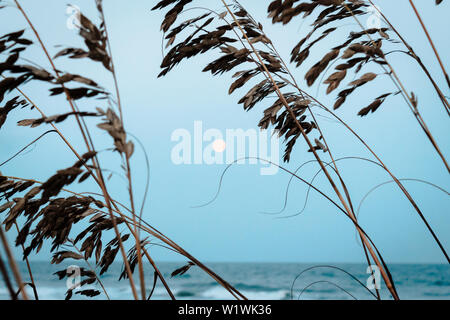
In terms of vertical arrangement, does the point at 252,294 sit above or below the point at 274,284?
above

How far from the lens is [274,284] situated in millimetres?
13211

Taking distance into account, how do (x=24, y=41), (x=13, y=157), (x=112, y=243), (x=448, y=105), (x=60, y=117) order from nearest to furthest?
1. (x=60, y=117)
2. (x=24, y=41)
3. (x=448, y=105)
4. (x=13, y=157)
5. (x=112, y=243)

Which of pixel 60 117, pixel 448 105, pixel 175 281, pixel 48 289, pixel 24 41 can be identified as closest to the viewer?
pixel 60 117

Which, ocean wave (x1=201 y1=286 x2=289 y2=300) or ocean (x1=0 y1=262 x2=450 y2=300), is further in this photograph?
ocean wave (x1=201 y1=286 x2=289 y2=300)

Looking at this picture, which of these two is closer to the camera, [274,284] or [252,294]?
[252,294]

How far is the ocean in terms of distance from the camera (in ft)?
35.6

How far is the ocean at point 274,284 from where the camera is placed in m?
10.8

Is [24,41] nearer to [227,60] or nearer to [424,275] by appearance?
[227,60]

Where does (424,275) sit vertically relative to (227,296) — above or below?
below

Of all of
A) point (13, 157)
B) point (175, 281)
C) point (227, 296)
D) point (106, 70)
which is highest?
point (106, 70)

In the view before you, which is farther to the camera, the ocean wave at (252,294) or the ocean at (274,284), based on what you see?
the ocean wave at (252,294)

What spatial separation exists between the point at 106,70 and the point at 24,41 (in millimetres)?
222
